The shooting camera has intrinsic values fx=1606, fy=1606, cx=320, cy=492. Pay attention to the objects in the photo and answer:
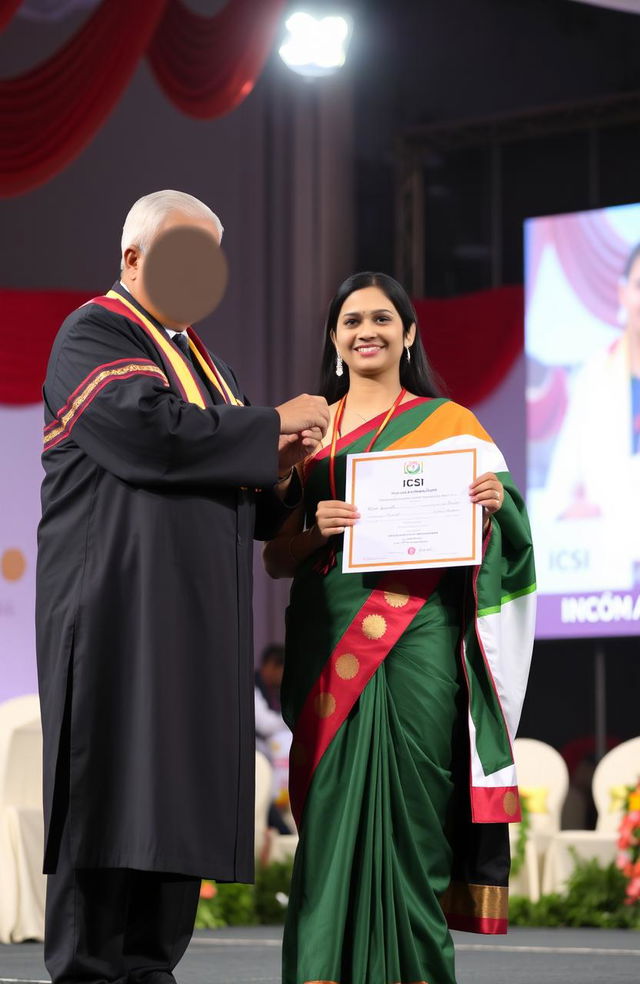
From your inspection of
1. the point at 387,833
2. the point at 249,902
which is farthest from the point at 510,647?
the point at 249,902

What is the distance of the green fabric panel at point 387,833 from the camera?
2783 millimetres

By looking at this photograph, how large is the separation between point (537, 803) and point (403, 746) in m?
4.39

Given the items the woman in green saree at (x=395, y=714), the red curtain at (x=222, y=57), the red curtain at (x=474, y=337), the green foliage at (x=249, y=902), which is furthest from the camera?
the red curtain at (x=474, y=337)

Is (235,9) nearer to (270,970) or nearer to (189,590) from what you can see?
(270,970)

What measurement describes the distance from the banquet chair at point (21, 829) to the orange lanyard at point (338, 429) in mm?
2990

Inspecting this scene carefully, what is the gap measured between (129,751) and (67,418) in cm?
53

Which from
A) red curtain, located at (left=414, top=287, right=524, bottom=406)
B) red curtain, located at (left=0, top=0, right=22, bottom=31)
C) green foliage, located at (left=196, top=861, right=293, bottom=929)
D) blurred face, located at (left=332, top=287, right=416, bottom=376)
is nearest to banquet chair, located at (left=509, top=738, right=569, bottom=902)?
green foliage, located at (left=196, top=861, right=293, bottom=929)

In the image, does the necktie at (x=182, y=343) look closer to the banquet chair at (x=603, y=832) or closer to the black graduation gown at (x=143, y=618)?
the black graduation gown at (x=143, y=618)

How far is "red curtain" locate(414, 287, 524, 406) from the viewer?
28.5ft

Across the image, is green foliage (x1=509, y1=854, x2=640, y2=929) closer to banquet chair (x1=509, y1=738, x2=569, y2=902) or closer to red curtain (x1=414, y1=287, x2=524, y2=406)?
banquet chair (x1=509, y1=738, x2=569, y2=902)

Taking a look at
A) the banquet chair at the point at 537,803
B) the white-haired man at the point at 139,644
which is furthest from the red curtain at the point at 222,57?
the white-haired man at the point at 139,644

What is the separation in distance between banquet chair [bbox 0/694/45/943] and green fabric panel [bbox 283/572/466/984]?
9.35 ft

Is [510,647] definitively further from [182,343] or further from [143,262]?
→ [143,262]

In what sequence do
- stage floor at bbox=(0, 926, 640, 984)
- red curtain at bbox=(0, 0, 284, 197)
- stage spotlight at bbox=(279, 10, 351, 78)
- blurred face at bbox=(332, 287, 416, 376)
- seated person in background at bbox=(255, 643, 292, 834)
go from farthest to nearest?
stage spotlight at bbox=(279, 10, 351, 78)
seated person in background at bbox=(255, 643, 292, 834)
red curtain at bbox=(0, 0, 284, 197)
stage floor at bbox=(0, 926, 640, 984)
blurred face at bbox=(332, 287, 416, 376)
